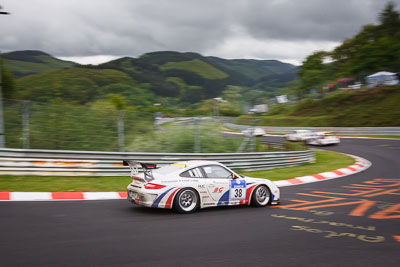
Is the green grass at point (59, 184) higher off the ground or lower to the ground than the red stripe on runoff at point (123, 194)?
higher

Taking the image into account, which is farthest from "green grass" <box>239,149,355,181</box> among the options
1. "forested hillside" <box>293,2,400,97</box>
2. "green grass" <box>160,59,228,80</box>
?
"green grass" <box>160,59,228,80</box>

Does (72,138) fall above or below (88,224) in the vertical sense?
above

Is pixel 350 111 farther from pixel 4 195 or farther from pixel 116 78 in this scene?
pixel 4 195

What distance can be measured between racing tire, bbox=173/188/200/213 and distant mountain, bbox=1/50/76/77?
178 ft

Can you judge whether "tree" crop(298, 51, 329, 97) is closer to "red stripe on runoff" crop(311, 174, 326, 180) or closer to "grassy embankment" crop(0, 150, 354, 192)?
"red stripe on runoff" crop(311, 174, 326, 180)

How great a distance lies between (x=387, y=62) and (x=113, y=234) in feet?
232

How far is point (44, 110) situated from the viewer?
11391 millimetres

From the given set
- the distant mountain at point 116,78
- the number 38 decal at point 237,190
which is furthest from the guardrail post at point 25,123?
the distant mountain at point 116,78

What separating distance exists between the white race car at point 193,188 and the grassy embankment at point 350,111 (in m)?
34.2

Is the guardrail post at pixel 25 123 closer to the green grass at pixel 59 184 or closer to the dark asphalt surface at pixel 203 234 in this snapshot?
the green grass at pixel 59 184

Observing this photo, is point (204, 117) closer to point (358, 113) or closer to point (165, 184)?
point (165, 184)

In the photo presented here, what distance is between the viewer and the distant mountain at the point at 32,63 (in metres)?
60.2

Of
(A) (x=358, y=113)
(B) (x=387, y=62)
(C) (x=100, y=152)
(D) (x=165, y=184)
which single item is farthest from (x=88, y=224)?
(B) (x=387, y=62)

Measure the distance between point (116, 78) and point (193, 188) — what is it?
58875 mm
